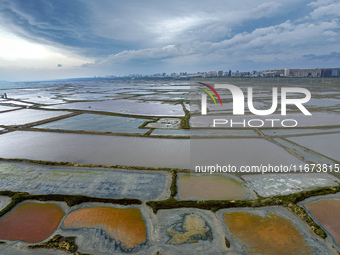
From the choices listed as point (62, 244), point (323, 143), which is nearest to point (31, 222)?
point (62, 244)

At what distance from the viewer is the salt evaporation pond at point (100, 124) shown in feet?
56.7

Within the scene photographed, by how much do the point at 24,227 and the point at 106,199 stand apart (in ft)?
8.85

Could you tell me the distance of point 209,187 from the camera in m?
8.62

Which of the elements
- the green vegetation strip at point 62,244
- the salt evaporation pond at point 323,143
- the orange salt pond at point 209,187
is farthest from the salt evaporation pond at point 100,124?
the salt evaporation pond at point 323,143

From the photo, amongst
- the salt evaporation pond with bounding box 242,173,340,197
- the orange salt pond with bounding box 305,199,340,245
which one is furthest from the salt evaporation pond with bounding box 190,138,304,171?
the orange salt pond with bounding box 305,199,340,245

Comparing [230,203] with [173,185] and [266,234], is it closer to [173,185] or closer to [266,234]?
[266,234]

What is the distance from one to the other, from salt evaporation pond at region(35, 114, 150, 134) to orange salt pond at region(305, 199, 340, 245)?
39.3 feet

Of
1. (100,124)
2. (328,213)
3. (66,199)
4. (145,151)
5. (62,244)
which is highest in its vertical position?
(100,124)

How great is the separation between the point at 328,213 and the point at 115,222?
7528mm

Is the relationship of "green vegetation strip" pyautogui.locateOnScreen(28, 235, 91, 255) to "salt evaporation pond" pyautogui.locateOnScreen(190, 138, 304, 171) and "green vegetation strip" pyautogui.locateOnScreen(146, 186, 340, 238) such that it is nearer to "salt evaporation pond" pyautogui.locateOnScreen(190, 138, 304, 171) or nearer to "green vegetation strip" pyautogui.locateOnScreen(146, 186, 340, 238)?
"green vegetation strip" pyautogui.locateOnScreen(146, 186, 340, 238)

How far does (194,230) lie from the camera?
6.41 m

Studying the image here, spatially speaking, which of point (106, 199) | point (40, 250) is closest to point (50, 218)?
point (40, 250)

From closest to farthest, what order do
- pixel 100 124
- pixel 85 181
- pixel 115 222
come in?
pixel 115 222
pixel 85 181
pixel 100 124

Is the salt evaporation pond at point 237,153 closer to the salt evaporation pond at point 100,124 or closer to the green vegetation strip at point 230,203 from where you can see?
the green vegetation strip at point 230,203
